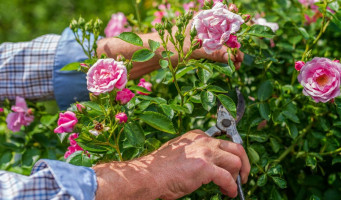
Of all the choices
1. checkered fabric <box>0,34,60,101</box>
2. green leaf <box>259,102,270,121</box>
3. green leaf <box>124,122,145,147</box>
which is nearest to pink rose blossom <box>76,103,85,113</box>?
green leaf <box>124,122,145,147</box>

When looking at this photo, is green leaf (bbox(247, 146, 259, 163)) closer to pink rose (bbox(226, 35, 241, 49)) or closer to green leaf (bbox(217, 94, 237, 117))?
green leaf (bbox(217, 94, 237, 117))

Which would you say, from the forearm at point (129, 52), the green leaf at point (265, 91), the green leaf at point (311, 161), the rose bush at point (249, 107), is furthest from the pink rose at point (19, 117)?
the green leaf at point (311, 161)

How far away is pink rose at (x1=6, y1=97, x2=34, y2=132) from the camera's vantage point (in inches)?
63.1

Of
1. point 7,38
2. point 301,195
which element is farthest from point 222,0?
point 7,38

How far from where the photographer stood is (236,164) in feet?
3.66

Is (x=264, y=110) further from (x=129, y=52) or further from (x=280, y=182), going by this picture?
(x=129, y=52)

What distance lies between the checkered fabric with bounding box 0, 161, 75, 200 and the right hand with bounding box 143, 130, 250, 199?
23cm

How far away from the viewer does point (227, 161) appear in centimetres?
111

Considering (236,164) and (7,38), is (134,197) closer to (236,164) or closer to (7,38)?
(236,164)

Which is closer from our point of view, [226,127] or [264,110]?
[226,127]

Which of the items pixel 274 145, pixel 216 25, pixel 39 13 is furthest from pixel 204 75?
pixel 39 13

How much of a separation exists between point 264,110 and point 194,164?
0.36 meters

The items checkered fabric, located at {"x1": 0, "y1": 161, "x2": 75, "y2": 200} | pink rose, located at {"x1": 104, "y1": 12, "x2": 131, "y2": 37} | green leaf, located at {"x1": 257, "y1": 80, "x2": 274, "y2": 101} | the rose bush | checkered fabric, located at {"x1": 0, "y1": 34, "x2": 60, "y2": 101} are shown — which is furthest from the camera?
pink rose, located at {"x1": 104, "y1": 12, "x2": 131, "y2": 37}

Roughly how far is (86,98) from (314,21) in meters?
0.96
